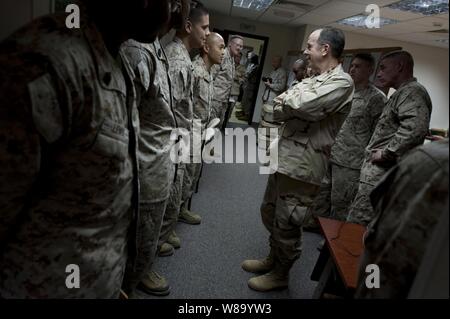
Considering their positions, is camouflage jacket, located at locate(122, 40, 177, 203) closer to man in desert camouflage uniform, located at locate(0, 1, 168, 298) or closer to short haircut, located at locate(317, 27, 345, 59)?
man in desert camouflage uniform, located at locate(0, 1, 168, 298)

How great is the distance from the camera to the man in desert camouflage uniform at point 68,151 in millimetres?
606

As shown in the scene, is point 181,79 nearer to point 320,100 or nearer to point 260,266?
→ point 320,100

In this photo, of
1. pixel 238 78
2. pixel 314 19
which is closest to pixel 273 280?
pixel 314 19

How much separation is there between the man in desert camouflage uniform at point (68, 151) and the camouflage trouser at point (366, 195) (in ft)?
6.03

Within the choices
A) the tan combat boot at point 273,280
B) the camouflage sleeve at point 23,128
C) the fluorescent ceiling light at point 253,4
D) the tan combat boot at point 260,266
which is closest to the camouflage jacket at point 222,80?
the fluorescent ceiling light at point 253,4

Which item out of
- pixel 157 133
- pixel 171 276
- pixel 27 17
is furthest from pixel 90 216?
pixel 171 276

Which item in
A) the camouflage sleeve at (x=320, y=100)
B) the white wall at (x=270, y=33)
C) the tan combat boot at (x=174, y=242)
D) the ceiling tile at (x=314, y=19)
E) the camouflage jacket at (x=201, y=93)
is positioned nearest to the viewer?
the camouflage sleeve at (x=320, y=100)

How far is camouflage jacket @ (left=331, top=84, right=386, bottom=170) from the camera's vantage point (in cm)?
255

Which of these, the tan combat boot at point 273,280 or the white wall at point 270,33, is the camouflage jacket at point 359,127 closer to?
the tan combat boot at point 273,280

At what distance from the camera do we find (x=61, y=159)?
70 centimetres

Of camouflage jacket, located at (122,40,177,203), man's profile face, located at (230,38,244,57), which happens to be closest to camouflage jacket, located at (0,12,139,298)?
camouflage jacket, located at (122,40,177,203)

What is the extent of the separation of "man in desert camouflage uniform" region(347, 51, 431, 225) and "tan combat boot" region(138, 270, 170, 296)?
4.46ft

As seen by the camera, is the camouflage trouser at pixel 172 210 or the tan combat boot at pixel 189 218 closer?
the camouflage trouser at pixel 172 210

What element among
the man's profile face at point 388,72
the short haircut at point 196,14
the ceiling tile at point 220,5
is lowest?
the man's profile face at point 388,72
